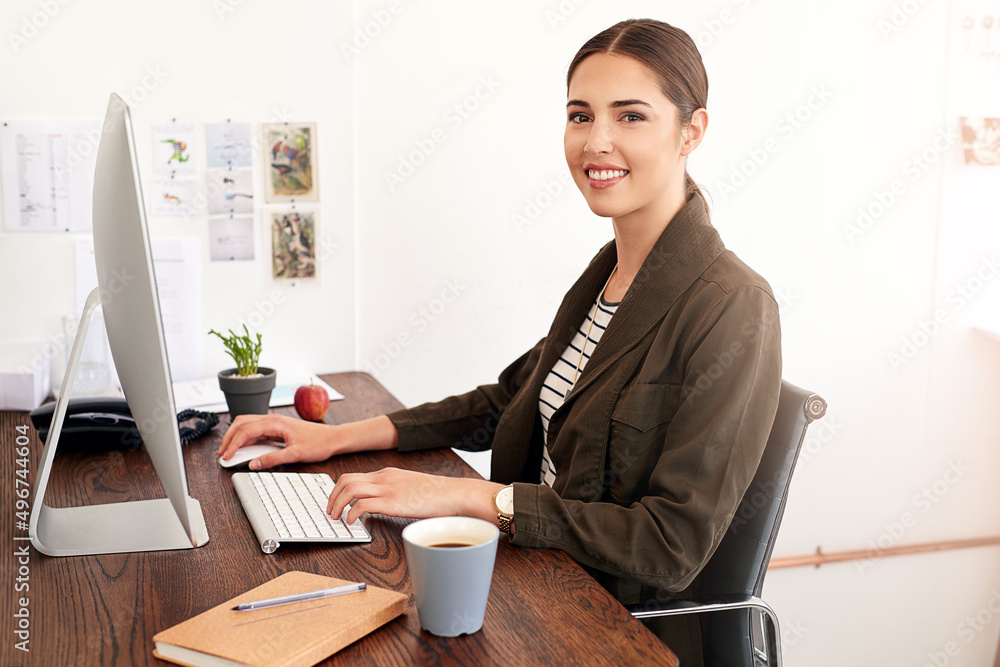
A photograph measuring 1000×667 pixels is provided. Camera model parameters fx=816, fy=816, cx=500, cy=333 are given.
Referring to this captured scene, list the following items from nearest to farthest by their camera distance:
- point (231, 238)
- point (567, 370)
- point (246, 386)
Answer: point (567, 370), point (246, 386), point (231, 238)

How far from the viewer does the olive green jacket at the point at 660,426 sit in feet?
3.03

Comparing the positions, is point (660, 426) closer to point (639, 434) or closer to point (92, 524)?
point (639, 434)

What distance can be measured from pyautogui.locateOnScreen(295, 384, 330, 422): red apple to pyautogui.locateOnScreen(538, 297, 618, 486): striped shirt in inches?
17.5

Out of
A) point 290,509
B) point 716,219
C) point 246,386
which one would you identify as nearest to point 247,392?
point 246,386

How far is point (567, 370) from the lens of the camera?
Result: 1.30 metres

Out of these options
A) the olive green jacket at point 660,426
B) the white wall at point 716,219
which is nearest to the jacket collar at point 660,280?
the olive green jacket at point 660,426

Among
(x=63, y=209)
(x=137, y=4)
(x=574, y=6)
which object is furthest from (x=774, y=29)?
(x=63, y=209)

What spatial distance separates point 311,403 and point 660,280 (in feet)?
2.36

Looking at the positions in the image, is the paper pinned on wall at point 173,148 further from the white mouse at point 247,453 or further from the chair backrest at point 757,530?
the chair backrest at point 757,530

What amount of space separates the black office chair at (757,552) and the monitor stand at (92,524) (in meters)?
0.63

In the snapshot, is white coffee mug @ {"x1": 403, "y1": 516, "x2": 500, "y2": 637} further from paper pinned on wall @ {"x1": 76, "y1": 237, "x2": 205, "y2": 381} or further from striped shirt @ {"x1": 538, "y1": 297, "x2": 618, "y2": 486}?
paper pinned on wall @ {"x1": 76, "y1": 237, "x2": 205, "y2": 381}

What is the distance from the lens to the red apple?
1.51m

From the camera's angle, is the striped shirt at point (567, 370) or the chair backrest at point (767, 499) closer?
the chair backrest at point (767, 499)

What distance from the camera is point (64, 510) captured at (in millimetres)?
1017
